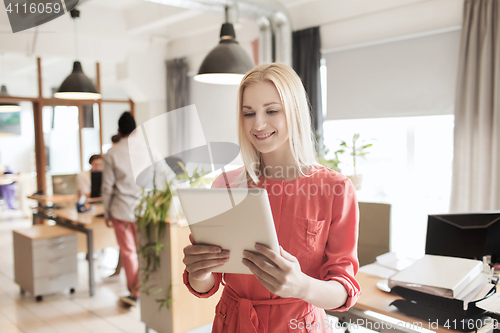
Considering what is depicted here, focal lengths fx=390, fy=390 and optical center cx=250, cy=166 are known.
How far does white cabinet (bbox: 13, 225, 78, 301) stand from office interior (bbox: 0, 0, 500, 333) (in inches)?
4.5

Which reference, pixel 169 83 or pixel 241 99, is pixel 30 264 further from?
pixel 169 83

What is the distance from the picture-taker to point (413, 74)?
13.0ft

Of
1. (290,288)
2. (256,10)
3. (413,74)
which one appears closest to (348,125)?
(413,74)

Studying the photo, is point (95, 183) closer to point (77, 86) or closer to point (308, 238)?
point (77, 86)

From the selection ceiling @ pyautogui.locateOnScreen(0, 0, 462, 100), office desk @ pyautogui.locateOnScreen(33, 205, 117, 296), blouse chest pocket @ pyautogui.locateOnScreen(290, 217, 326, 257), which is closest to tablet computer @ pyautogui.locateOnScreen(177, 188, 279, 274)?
blouse chest pocket @ pyautogui.locateOnScreen(290, 217, 326, 257)

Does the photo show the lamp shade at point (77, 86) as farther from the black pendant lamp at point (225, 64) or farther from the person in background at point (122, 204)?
the black pendant lamp at point (225, 64)

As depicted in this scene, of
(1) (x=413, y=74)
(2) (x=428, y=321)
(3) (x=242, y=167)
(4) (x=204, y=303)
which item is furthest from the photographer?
(1) (x=413, y=74)

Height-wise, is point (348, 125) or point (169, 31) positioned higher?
point (169, 31)

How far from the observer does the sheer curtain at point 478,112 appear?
11.0 feet

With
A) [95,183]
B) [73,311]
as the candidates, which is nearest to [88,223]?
[73,311]

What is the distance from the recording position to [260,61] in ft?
16.0

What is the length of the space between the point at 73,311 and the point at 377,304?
2718mm

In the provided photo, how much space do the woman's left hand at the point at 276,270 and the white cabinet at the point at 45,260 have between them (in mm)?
3234

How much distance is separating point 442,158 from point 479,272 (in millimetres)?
2851
